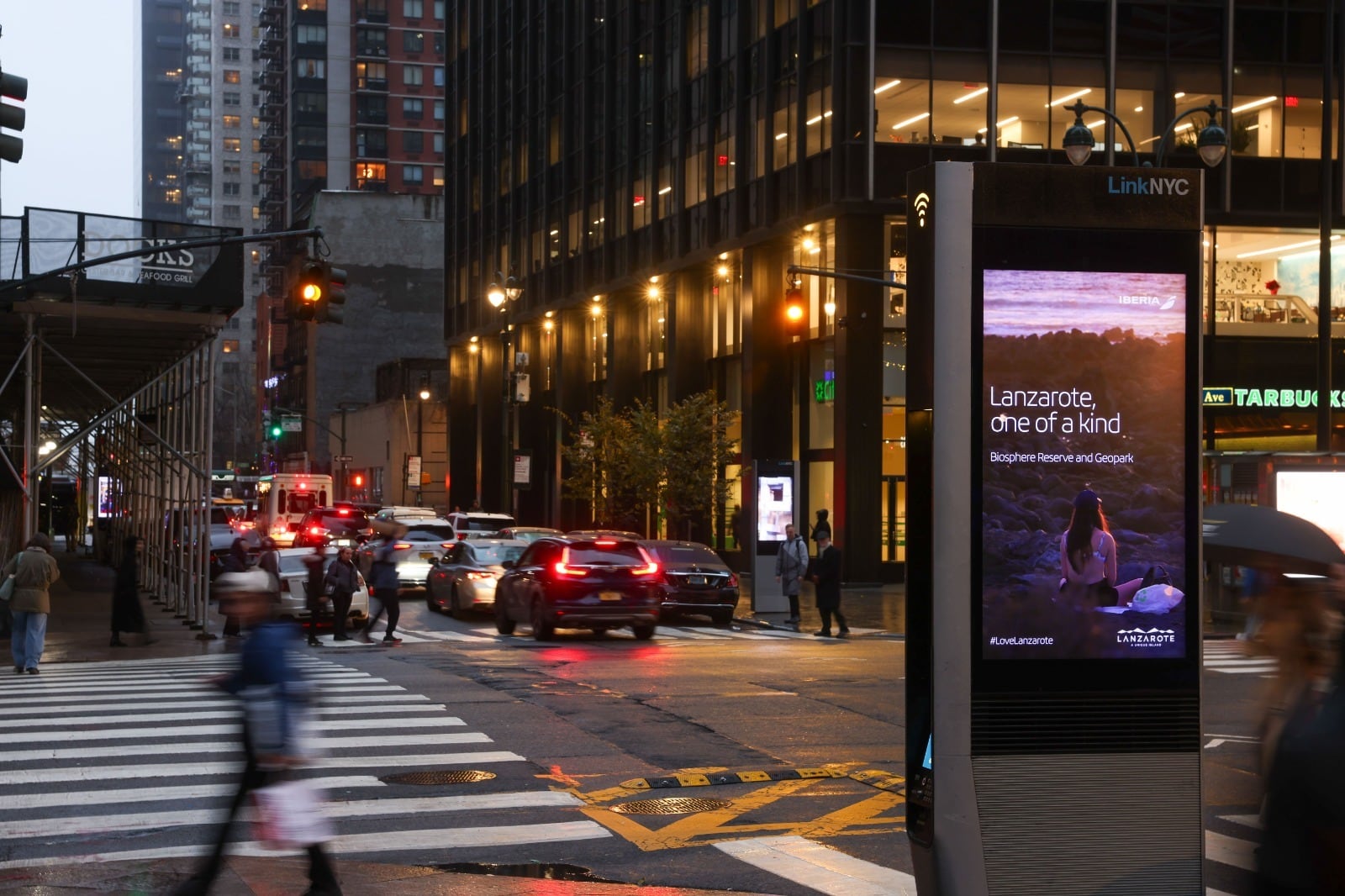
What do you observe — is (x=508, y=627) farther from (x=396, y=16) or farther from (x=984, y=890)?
(x=396, y=16)

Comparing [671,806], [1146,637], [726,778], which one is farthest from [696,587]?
[1146,637]

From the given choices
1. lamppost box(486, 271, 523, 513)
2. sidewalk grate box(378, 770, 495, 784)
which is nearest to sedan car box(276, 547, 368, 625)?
lamppost box(486, 271, 523, 513)

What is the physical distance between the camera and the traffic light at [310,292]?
880 inches

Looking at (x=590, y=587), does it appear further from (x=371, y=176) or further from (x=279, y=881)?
(x=371, y=176)

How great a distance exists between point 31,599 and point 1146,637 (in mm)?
16883

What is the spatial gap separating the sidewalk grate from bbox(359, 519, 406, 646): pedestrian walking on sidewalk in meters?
13.8

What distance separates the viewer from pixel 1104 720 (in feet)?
22.2

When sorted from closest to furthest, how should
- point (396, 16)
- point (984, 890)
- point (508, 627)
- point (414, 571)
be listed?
point (984, 890)
point (508, 627)
point (414, 571)
point (396, 16)

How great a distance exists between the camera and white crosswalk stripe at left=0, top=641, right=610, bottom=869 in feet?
32.0

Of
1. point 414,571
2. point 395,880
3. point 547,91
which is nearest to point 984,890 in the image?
point 395,880

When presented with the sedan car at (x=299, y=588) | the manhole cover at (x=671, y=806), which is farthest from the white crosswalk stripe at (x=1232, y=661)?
the sedan car at (x=299, y=588)

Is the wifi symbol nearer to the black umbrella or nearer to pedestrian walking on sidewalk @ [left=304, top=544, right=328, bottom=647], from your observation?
the black umbrella

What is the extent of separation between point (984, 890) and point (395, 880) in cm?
354

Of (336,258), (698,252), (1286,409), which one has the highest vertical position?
(336,258)
